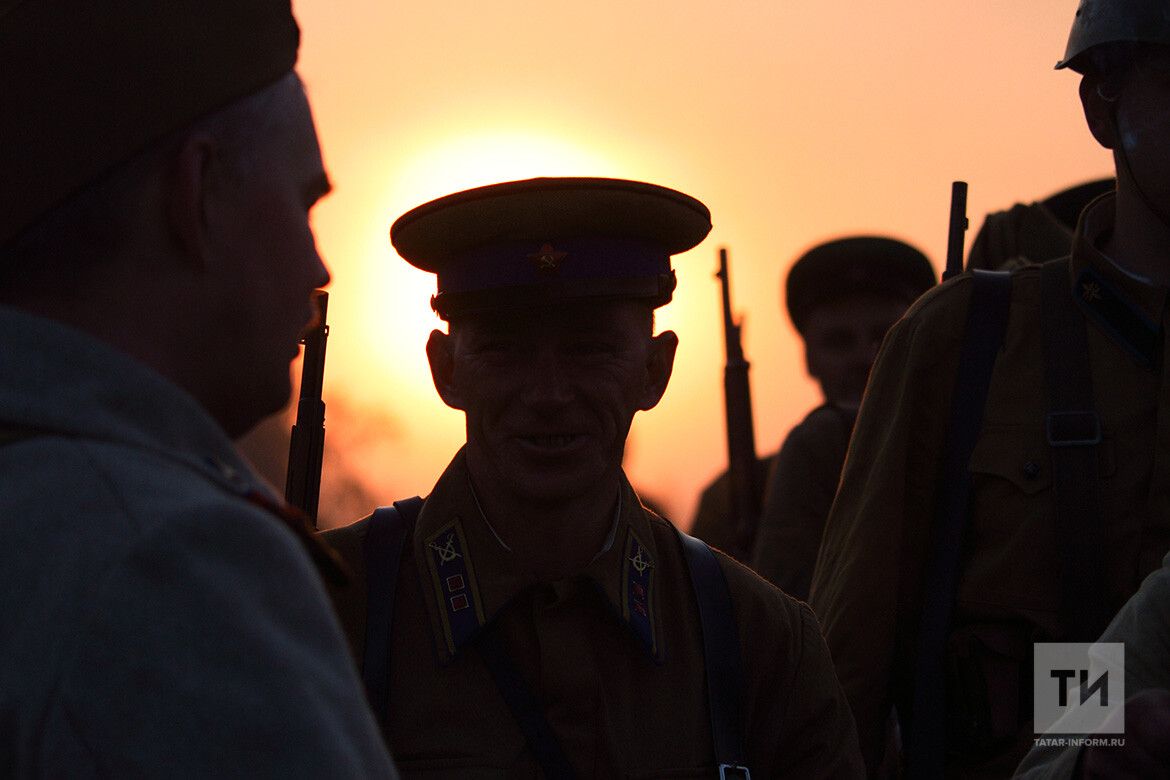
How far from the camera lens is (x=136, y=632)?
131 centimetres

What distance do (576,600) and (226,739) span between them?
2355 millimetres

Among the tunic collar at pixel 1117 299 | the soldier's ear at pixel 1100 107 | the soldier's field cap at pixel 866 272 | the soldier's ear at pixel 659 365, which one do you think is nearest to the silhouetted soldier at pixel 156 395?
the soldier's ear at pixel 659 365

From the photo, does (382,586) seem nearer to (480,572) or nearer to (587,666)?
(480,572)

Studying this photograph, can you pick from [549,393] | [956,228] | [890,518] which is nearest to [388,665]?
[549,393]

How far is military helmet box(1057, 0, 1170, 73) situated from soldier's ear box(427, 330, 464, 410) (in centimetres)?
193

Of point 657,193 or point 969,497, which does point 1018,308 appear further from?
point 657,193

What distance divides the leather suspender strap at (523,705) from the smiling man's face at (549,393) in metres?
0.39

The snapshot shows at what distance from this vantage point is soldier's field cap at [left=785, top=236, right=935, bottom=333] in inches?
287

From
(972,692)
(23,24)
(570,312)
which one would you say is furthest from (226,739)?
(972,692)

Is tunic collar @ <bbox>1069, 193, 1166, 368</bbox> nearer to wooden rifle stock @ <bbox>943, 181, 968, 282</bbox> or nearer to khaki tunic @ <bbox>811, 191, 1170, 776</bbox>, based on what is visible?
khaki tunic @ <bbox>811, 191, 1170, 776</bbox>

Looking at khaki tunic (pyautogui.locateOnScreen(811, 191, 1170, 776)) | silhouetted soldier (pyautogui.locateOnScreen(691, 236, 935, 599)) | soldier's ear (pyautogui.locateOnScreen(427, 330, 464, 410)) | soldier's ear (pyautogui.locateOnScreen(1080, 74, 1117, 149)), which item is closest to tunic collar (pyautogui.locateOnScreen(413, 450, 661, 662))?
soldier's ear (pyautogui.locateOnScreen(427, 330, 464, 410))

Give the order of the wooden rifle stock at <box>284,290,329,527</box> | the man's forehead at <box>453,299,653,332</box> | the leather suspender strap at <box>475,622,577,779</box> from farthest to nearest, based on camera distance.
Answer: the wooden rifle stock at <box>284,290,329,527</box> → the man's forehead at <box>453,299,653,332</box> → the leather suspender strap at <box>475,622,577,779</box>

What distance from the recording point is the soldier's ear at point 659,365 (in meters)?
4.03

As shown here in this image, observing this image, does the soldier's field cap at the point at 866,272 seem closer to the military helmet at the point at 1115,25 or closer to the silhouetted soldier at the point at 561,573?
the military helmet at the point at 1115,25
